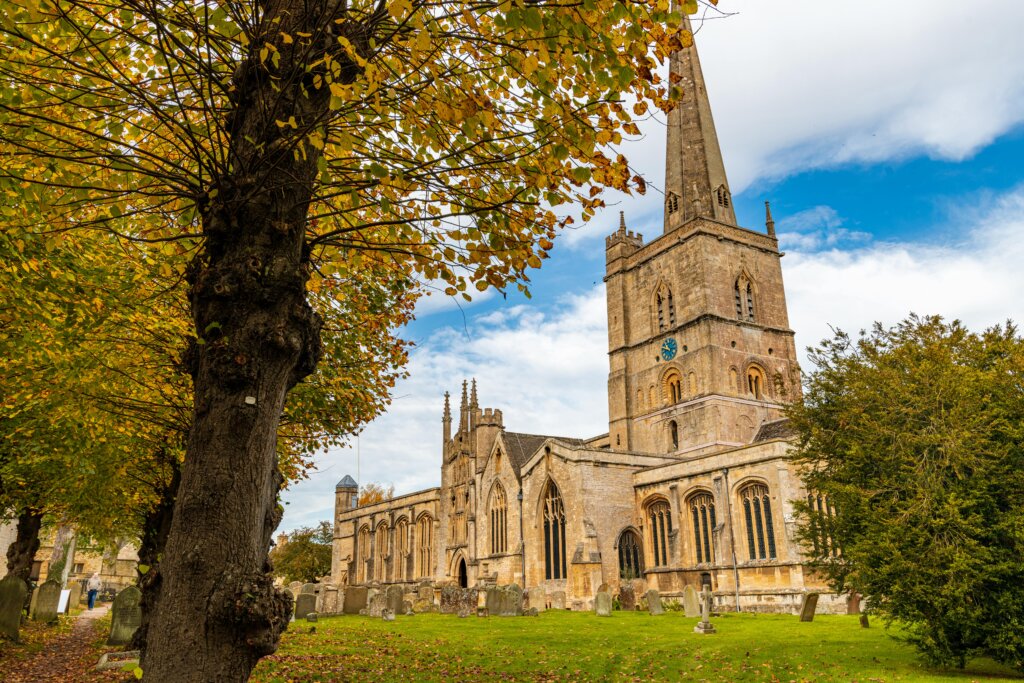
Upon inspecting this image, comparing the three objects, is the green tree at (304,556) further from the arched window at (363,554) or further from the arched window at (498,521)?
the arched window at (498,521)

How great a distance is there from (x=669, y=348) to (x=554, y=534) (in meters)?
13.8

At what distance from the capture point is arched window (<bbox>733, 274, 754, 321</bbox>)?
136 feet

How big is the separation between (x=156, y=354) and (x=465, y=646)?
8.65 metres

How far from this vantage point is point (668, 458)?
37.0m

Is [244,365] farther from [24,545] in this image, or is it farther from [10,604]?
[24,545]

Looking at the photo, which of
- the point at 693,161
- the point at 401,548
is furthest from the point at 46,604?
the point at 693,161

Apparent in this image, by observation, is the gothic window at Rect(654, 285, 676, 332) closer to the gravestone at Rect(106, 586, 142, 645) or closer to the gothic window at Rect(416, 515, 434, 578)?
the gothic window at Rect(416, 515, 434, 578)

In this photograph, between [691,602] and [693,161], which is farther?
[693,161]

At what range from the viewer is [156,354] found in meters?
10.9

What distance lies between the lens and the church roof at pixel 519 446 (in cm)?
4050

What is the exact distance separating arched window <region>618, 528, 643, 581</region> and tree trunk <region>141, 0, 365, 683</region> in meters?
30.2

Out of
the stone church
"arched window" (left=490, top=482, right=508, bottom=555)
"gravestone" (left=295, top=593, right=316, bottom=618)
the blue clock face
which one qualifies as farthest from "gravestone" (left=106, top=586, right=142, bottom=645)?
the blue clock face

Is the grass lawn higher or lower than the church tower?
lower

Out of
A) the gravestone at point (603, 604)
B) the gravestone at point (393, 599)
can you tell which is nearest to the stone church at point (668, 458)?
the gravestone at point (603, 604)
